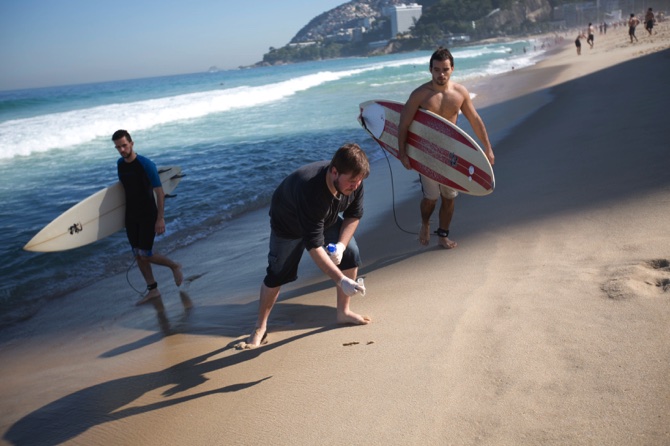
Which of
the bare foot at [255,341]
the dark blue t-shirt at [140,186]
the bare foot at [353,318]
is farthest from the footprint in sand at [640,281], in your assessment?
the dark blue t-shirt at [140,186]

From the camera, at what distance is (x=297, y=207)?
3.13 m

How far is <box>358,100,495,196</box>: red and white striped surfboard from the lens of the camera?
4836mm

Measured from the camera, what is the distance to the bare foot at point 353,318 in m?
3.67

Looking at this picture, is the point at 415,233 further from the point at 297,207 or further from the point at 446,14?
the point at 446,14

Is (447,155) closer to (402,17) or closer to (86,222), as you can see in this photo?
(86,222)

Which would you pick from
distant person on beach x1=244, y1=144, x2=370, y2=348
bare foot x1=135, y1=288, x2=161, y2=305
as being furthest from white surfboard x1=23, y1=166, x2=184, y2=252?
distant person on beach x1=244, y1=144, x2=370, y2=348

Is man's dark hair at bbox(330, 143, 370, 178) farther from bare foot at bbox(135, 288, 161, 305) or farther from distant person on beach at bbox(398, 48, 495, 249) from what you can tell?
bare foot at bbox(135, 288, 161, 305)

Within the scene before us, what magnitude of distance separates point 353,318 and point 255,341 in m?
0.71

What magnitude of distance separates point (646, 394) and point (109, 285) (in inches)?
206

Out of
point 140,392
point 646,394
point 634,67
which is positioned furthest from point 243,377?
point 634,67

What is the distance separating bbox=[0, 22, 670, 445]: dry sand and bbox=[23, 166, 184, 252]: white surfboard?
607 mm

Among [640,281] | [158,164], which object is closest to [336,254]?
[640,281]

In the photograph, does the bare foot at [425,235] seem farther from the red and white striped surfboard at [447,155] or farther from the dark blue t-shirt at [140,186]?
the dark blue t-shirt at [140,186]

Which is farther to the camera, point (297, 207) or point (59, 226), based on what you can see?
point (59, 226)
